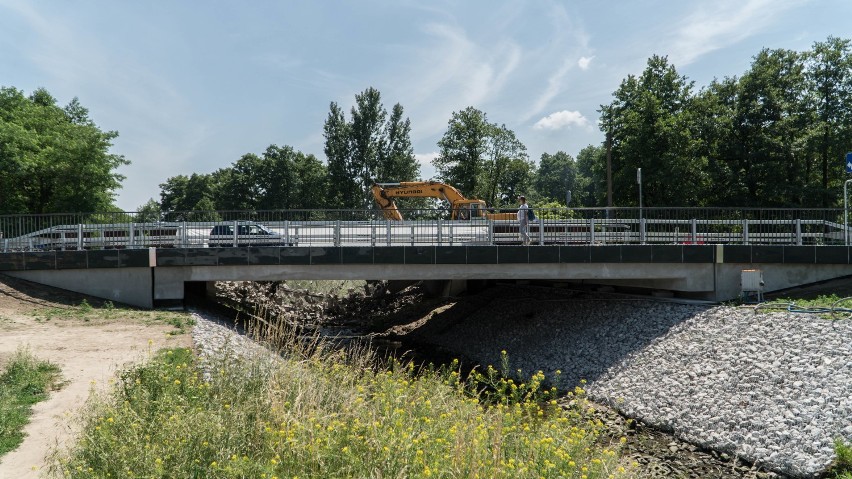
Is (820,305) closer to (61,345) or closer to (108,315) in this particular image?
(61,345)

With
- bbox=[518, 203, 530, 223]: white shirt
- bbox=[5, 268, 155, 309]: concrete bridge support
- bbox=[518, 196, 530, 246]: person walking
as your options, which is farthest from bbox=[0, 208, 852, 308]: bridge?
bbox=[518, 203, 530, 223]: white shirt

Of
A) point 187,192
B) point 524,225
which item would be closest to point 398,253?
point 524,225

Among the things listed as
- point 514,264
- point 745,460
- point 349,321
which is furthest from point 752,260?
point 349,321

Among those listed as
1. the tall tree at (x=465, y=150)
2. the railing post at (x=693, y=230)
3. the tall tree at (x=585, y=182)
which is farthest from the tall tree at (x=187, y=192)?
the railing post at (x=693, y=230)

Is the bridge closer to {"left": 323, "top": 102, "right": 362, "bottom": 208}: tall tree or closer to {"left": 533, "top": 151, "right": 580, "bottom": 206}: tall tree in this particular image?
{"left": 323, "top": 102, "right": 362, "bottom": 208}: tall tree

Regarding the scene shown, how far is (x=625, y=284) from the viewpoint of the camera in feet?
62.7

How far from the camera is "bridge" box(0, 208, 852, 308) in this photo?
16531mm

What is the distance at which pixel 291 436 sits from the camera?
5.81 metres

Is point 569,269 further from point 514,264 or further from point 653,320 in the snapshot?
point 653,320

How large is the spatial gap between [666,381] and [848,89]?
3145cm

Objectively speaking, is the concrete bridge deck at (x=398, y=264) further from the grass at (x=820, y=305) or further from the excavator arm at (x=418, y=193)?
the excavator arm at (x=418, y=193)

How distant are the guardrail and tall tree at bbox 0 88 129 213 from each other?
15.0 m

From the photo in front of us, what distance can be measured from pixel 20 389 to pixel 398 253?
970 centimetres

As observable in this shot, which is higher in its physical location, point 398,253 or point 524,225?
point 524,225
